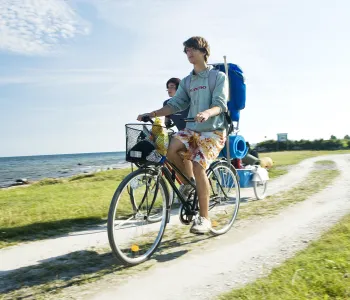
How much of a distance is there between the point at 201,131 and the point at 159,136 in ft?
2.03

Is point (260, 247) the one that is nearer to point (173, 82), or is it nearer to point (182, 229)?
point (182, 229)

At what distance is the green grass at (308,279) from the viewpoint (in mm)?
2885

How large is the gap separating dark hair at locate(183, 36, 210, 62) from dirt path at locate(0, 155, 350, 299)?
92.3 inches

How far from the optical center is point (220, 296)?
293 centimetres

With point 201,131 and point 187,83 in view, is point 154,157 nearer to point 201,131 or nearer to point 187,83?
point 201,131

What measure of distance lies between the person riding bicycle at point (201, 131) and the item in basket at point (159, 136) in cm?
23

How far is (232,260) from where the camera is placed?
3.86 metres

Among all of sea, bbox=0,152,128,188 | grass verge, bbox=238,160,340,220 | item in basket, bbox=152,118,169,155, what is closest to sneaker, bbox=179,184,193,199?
item in basket, bbox=152,118,169,155

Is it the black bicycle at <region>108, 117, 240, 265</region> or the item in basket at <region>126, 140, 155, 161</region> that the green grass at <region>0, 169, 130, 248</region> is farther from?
the item in basket at <region>126, 140, 155, 161</region>

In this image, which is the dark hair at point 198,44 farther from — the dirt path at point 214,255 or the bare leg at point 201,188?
the dirt path at point 214,255

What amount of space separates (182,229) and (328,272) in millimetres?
2346

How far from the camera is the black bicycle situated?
12.2ft

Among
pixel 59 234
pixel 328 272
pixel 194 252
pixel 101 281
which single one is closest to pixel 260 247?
pixel 194 252

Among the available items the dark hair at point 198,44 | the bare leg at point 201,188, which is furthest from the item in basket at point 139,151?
the dark hair at point 198,44
